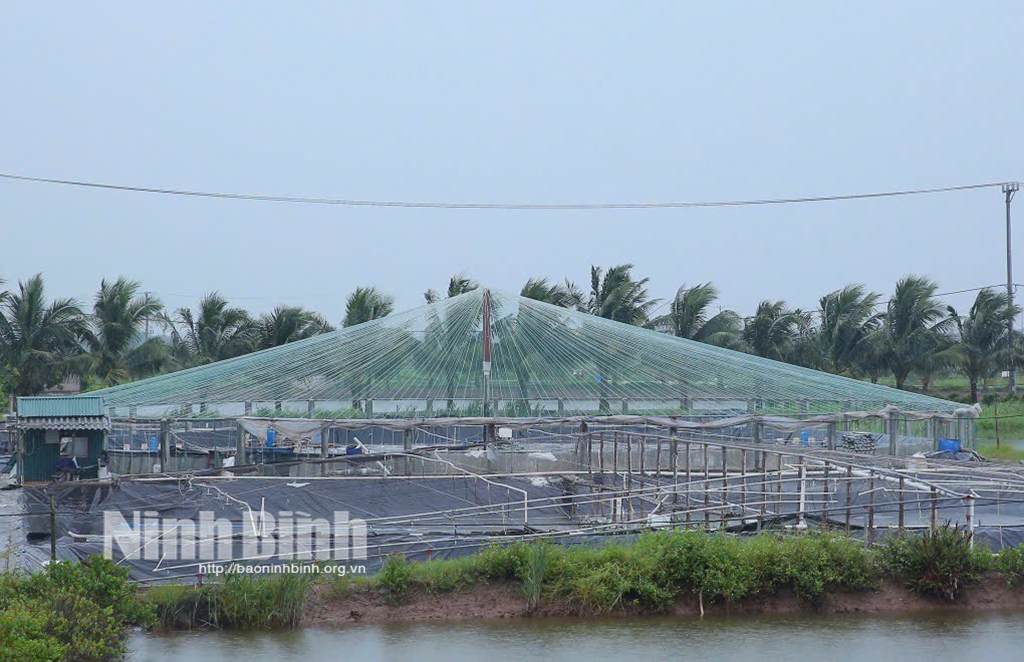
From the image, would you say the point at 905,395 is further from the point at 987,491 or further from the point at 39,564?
the point at 39,564

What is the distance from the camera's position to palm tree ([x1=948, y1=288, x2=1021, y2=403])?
3291cm

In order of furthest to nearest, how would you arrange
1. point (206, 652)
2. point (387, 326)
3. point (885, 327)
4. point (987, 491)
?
point (885, 327)
point (387, 326)
point (987, 491)
point (206, 652)

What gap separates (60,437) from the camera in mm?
19703

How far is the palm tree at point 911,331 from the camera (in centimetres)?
3231

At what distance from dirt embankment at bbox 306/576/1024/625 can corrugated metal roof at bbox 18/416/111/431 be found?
10.1 meters

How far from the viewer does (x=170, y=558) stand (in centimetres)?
1181

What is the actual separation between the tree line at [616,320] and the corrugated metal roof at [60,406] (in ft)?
38.4

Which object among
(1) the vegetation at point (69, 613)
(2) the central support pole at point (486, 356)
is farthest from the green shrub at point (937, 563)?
(2) the central support pole at point (486, 356)

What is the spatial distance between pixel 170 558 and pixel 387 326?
12.1m

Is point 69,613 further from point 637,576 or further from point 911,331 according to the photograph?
point 911,331

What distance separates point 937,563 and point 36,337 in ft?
87.4

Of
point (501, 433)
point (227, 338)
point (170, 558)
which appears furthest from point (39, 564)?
point (227, 338)

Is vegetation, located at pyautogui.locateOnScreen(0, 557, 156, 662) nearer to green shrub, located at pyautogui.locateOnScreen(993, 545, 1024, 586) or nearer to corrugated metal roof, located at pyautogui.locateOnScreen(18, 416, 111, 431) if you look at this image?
green shrub, located at pyautogui.locateOnScreen(993, 545, 1024, 586)

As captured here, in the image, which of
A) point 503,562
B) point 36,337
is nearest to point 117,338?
point 36,337
